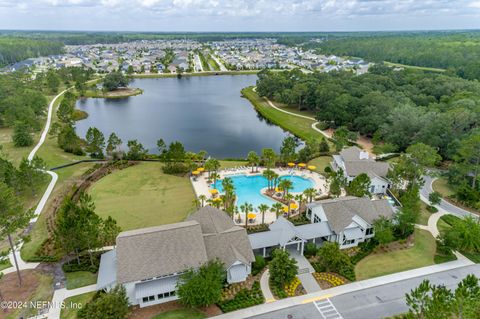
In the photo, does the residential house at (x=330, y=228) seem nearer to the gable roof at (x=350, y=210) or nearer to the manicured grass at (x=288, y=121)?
the gable roof at (x=350, y=210)

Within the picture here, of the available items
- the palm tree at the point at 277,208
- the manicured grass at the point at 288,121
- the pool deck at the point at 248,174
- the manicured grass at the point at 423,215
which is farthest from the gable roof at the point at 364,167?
the manicured grass at the point at 288,121

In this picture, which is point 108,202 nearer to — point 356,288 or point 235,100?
point 356,288

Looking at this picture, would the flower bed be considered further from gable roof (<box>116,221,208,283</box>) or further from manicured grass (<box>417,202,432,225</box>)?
manicured grass (<box>417,202,432,225</box>)

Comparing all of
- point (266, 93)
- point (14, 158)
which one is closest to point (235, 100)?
point (266, 93)

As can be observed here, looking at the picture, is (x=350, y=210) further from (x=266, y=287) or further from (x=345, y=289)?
(x=266, y=287)

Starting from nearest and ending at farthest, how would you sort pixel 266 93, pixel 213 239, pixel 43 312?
pixel 43 312 → pixel 213 239 → pixel 266 93

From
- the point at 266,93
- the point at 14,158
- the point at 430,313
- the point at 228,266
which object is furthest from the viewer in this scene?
the point at 266,93

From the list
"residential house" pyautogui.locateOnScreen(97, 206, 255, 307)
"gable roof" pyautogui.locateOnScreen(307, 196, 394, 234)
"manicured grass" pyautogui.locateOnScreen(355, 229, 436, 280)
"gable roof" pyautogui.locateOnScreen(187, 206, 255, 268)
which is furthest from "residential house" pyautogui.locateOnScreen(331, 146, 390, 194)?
"residential house" pyautogui.locateOnScreen(97, 206, 255, 307)
